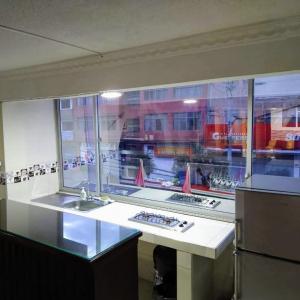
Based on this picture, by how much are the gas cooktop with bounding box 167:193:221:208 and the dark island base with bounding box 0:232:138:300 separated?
5.77 ft

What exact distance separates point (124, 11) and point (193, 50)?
766 mm

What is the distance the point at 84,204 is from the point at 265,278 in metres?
2.10

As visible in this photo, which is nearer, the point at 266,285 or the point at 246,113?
the point at 266,285

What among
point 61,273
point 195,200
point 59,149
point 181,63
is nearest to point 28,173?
point 59,149

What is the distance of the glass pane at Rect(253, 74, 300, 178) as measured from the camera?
7.89ft

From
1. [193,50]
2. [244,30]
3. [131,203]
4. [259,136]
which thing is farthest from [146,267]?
[244,30]

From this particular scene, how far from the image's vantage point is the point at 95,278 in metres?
1.00

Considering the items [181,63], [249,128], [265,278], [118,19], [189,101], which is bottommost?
[265,278]

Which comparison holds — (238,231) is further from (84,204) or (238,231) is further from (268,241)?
(84,204)

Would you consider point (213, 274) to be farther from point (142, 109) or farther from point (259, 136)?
point (142, 109)

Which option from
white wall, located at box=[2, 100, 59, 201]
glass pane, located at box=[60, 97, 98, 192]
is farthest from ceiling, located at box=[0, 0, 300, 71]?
glass pane, located at box=[60, 97, 98, 192]

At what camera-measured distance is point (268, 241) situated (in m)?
1.86

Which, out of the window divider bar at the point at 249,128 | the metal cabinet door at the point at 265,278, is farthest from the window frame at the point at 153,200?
the metal cabinet door at the point at 265,278

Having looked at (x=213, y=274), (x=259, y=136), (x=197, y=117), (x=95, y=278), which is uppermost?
(x=197, y=117)
